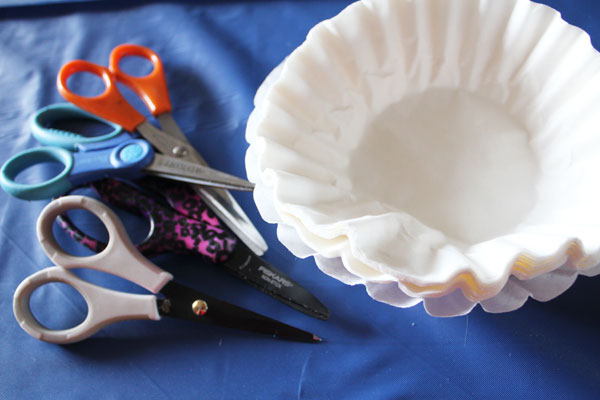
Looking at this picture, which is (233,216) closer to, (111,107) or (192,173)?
(192,173)

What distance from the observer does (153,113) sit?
19.7 inches

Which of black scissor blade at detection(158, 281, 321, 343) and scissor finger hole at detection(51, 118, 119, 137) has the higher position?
scissor finger hole at detection(51, 118, 119, 137)

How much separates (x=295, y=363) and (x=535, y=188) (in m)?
0.22

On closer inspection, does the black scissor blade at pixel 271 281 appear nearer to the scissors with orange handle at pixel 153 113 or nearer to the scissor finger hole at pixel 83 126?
the scissors with orange handle at pixel 153 113

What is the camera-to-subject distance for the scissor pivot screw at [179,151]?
469 millimetres

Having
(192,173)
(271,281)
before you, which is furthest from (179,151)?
(271,281)

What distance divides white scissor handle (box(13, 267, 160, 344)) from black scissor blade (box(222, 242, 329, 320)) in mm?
67

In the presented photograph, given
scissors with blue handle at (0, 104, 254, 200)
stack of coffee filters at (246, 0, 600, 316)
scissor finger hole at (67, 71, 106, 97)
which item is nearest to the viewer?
stack of coffee filters at (246, 0, 600, 316)

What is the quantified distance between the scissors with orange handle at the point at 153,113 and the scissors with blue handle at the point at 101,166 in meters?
0.02

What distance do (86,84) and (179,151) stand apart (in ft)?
0.52

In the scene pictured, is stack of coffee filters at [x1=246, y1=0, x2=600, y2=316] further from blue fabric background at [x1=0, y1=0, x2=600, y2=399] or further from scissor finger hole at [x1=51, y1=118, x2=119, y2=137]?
scissor finger hole at [x1=51, y1=118, x2=119, y2=137]

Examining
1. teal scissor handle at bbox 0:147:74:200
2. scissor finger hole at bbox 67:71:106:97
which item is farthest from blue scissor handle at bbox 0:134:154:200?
scissor finger hole at bbox 67:71:106:97

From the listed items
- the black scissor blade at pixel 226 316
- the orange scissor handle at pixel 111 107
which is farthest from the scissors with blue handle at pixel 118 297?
the orange scissor handle at pixel 111 107

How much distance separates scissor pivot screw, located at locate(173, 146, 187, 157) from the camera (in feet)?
1.54
